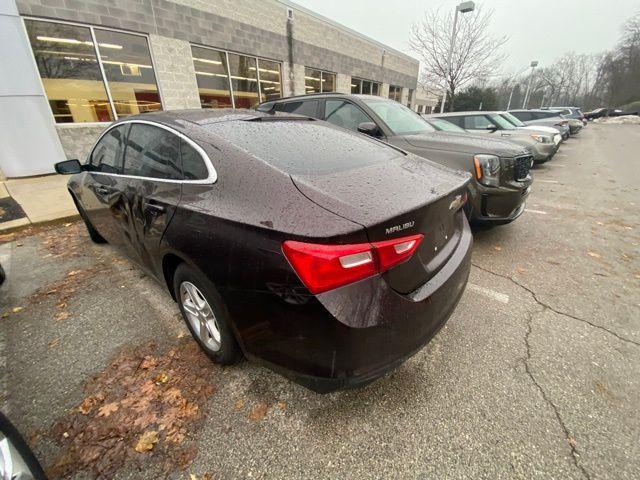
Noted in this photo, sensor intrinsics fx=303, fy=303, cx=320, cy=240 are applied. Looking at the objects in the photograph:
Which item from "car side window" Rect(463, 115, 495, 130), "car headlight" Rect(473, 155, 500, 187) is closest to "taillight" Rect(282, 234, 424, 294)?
"car headlight" Rect(473, 155, 500, 187)

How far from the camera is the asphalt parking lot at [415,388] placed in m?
1.55

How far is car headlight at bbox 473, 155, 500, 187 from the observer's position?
344 cm

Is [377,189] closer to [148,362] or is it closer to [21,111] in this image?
[148,362]

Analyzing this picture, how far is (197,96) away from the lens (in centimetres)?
970

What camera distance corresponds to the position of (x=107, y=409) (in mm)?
1840

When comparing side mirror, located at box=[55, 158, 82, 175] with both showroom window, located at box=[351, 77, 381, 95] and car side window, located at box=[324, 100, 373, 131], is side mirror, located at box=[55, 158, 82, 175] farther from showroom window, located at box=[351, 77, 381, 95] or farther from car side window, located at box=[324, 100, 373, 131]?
showroom window, located at box=[351, 77, 381, 95]

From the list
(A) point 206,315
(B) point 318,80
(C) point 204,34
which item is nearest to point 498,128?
(A) point 206,315

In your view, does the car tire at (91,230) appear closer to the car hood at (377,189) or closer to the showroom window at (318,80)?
the car hood at (377,189)

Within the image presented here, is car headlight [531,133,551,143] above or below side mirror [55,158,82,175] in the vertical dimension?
below

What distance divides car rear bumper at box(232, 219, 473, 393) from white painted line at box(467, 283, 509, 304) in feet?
5.11

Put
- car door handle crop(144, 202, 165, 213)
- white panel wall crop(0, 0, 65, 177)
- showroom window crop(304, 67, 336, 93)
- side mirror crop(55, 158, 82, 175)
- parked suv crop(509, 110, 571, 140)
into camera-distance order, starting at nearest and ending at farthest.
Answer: car door handle crop(144, 202, 165, 213) < side mirror crop(55, 158, 82, 175) < white panel wall crop(0, 0, 65, 177) < showroom window crop(304, 67, 336, 93) < parked suv crop(509, 110, 571, 140)

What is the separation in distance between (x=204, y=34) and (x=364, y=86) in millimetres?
11012

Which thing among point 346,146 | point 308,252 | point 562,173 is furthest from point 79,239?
point 562,173

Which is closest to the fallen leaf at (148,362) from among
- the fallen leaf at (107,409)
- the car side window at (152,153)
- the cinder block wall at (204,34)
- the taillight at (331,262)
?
the fallen leaf at (107,409)
